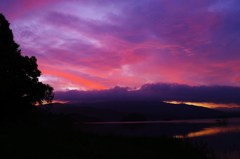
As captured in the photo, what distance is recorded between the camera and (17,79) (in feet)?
132

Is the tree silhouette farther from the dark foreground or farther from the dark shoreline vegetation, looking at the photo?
the dark foreground

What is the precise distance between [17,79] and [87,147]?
58.5 ft

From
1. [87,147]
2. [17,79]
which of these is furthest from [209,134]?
[87,147]

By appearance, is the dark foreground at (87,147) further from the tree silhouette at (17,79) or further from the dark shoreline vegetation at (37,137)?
the tree silhouette at (17,79)

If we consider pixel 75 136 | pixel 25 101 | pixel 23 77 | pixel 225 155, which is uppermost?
pixel 23 77

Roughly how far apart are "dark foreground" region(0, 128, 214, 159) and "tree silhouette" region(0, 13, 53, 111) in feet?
35.6

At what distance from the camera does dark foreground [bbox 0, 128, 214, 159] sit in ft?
76.9

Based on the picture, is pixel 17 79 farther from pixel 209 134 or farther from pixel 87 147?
pixel 209 134

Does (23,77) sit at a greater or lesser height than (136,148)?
greater

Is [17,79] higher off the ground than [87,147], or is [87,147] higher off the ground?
[17,79]

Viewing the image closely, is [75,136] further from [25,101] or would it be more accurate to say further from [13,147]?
[25,101]

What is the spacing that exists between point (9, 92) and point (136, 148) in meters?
17.5

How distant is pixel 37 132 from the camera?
30.3 meters

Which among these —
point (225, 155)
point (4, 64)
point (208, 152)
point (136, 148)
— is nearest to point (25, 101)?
point (4, 64)
